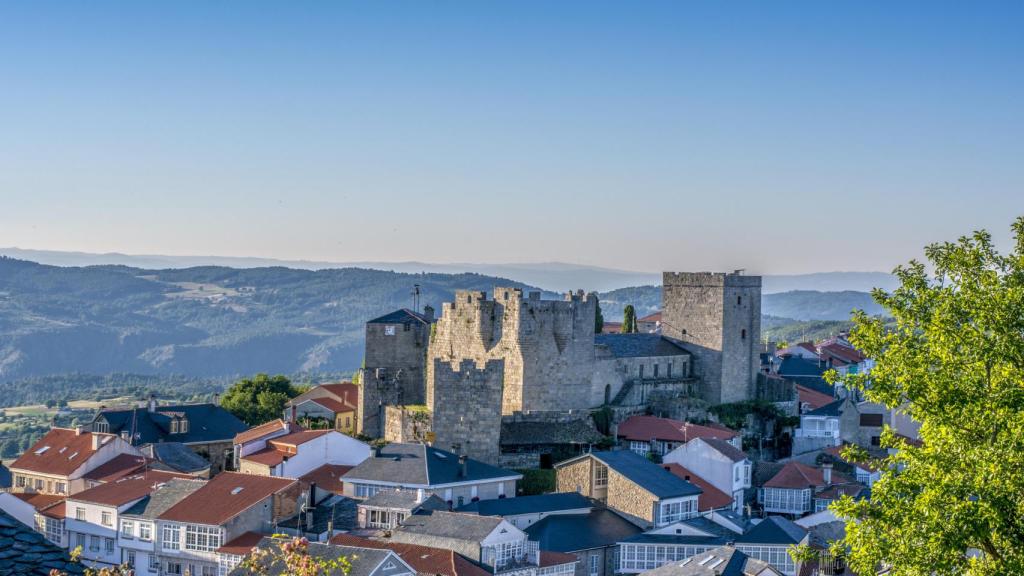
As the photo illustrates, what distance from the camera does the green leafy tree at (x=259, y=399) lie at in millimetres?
78438

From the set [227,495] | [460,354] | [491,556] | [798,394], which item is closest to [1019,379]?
[491,556]

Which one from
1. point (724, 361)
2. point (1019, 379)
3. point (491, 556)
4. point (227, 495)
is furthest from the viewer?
point (724, 361)

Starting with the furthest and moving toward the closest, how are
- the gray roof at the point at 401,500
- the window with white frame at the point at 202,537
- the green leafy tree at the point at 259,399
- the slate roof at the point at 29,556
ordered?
the green leafy tree at the point at 259,399 < the gray roof at the point at 401,500 < the window with white frame at the point at 202,537 < the slate roof at the point at 29,556

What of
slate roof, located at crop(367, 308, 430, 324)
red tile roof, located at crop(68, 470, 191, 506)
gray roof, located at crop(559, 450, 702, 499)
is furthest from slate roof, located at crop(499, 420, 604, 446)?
red tile roof, located at crop(68, 470, 191, 506)

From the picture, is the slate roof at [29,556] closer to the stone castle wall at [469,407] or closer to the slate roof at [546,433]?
the stone castle wall at [469,407]

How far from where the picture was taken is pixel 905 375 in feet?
71.8

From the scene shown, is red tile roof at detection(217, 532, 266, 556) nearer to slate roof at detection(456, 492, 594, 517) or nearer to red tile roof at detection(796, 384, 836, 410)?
slate roof at detection(456, 492, 594, 517)

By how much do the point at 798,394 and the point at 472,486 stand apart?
87.8ft

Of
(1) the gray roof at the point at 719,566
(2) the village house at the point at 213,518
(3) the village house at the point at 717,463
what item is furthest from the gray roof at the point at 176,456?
(1) the gray roof at the point at 719,566

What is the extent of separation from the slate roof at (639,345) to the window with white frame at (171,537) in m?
23.9

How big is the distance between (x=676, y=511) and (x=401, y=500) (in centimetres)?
1122

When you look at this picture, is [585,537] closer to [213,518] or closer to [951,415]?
[213,518]

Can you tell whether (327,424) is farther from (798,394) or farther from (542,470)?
(798,394)

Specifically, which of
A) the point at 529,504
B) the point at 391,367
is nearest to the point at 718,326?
the point at 391,367
